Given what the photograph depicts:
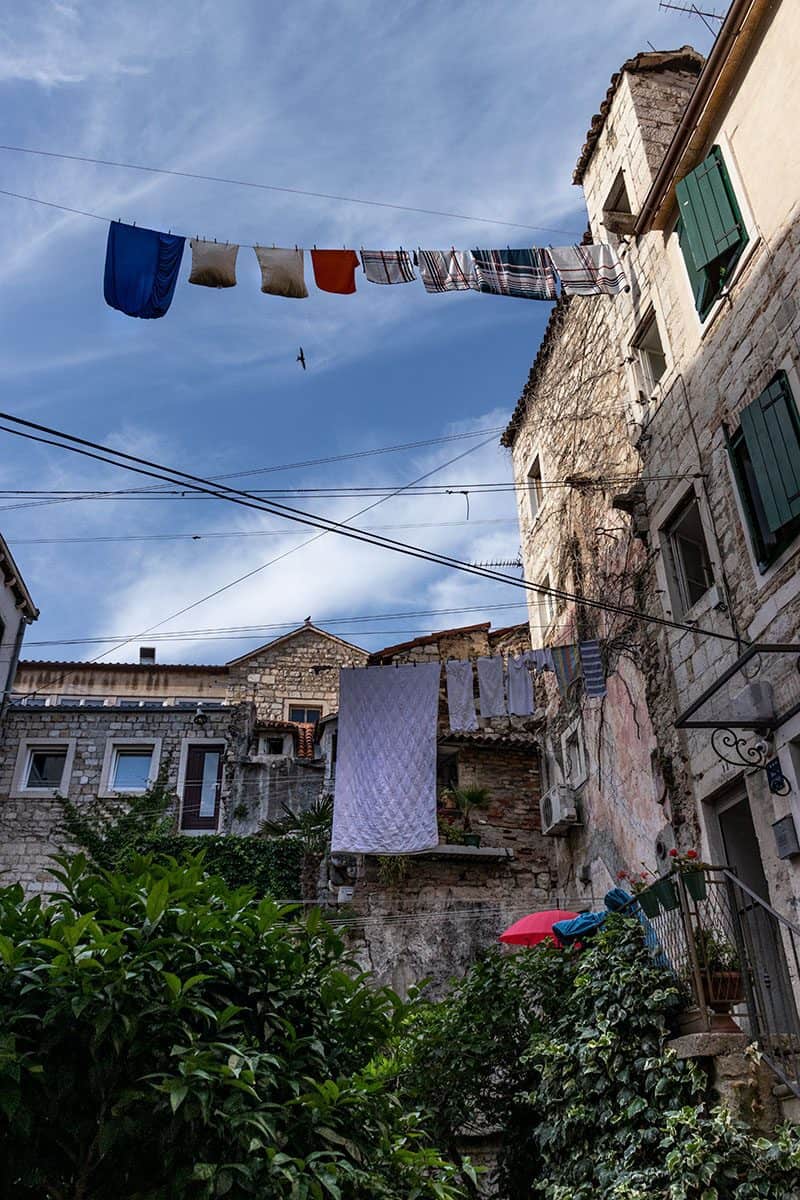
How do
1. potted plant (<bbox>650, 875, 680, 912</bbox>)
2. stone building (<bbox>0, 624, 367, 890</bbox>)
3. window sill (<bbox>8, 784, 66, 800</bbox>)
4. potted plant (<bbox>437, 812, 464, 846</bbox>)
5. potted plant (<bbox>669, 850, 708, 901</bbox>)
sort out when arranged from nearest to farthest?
potted plant (<bbox>669, 850, 708, 901</bbox>), potted plant (<bbox>650, 875, 680, 912</bbox>), potted plant (<bbox>437, 812, 464, 846</bbox>), stone building (<bbox>0, 624, 367, 890</bbox>), window sill (<bbox>8, 784, 66, 800</bbox>)

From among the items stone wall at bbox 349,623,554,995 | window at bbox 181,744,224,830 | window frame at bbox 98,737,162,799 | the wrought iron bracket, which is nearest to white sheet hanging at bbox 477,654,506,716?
stone wall at bbox 349,623,554,995

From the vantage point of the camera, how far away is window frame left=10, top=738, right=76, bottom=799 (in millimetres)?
22812

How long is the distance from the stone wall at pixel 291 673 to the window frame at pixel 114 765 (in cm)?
409

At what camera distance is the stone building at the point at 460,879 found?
50.4ft

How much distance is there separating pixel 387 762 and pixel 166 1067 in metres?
10.5

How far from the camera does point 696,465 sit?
1000cm

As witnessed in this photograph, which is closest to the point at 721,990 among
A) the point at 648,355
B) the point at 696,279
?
the point at 696,279

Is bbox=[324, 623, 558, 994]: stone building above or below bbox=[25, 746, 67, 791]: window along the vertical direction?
below

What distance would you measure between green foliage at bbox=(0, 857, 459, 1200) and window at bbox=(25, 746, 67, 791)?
1959 cm

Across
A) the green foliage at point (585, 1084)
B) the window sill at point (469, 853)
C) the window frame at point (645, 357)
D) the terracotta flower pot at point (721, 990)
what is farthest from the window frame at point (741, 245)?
the window sill at point (469, 853)

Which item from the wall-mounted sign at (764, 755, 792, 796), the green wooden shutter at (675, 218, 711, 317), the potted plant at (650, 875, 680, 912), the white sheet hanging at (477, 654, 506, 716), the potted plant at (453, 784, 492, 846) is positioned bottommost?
the potted plant at (650, 875, 680, 912)

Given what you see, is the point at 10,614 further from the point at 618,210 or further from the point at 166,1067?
the point at 166,1067

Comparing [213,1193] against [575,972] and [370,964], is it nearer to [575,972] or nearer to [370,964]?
[575,972]

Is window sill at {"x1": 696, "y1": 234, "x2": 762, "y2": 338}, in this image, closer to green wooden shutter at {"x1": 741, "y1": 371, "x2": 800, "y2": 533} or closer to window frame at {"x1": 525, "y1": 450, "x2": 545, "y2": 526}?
green wooden shutter at {"x1": 741, "y1": 371, "x2": 800, "y2": 533}
